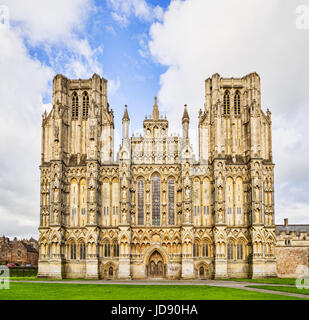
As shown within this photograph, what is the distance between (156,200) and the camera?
65.2 m

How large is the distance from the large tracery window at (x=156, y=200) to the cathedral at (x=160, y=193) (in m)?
0.16

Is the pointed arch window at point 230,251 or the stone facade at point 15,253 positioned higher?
the pointed arch window at point 230,251

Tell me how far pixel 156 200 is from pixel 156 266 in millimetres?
9859

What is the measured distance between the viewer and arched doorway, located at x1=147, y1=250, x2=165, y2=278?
207 feet

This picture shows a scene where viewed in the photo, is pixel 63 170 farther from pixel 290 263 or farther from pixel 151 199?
pixel 290 263

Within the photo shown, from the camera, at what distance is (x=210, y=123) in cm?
6844

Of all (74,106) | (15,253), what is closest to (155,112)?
(74,106)

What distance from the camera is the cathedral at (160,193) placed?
62125 mm

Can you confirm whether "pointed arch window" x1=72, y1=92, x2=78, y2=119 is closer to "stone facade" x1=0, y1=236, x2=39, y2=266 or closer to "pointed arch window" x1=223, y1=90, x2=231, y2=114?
"pointed arch window" x1=223, y1=90, x2=231, y2=114

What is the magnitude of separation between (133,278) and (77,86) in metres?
32.4

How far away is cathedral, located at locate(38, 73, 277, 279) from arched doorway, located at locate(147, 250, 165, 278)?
5.9 inches

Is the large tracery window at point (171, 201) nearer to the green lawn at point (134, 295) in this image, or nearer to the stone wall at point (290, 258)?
the stone wall at point (290, 258)

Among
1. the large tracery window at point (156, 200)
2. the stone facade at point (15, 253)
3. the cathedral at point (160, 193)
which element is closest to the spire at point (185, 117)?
the cathedral at point (160, 193)
